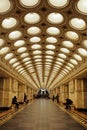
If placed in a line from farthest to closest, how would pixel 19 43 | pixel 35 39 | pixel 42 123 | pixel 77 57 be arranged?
pixel 77 57
pixel 19 43
pixel 35 39
pixel 42 123

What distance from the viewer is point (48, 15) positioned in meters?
12.6

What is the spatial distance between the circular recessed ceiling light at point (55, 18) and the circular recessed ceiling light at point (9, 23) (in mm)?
2249

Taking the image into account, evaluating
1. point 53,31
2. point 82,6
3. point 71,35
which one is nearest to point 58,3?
point 82,6

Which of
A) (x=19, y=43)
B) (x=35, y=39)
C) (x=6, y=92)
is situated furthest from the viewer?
(x=6, y=92)

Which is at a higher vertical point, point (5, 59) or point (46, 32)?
point (46, 32)

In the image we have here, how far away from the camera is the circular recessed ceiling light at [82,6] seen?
34.6 feet

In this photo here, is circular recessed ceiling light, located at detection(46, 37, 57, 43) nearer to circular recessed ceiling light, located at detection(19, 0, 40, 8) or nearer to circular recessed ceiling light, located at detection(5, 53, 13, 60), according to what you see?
circular recessed ceiling light, located at detection(5, 53, 13, 60)

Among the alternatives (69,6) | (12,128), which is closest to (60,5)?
(69,6)

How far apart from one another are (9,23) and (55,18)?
3.03 meters

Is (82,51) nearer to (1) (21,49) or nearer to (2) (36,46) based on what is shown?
(2) (36,46)

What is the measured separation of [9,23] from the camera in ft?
43.6

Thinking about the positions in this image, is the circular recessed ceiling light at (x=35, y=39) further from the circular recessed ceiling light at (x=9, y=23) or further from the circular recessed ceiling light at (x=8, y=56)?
the circular recessed ceiling light at (x=9, y=23)

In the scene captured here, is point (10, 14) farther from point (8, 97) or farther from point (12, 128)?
point (8, 97)

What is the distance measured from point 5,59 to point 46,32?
604cm
